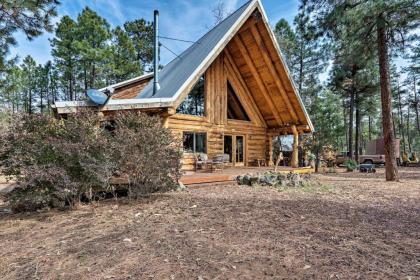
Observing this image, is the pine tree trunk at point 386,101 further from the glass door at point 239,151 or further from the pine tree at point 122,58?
the pine tree at point 122,58

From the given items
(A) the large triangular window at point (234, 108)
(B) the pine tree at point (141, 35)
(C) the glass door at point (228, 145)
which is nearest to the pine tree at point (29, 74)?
(B) the pine tree at point (141, 35)

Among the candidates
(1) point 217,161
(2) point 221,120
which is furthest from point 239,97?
(1) point 217,161

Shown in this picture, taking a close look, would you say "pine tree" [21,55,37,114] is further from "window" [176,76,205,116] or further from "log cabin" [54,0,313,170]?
"window" [176,76,205,116]

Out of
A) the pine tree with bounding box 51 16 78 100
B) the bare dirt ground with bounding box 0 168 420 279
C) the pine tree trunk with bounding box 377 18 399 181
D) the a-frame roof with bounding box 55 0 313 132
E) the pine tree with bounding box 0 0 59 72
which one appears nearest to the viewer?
the bare dirt ground with bounding box 0 168 420 279

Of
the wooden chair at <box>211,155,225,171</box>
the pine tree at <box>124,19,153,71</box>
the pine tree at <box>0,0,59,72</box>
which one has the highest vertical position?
the pine tree at <box>124,19,153,71</box>

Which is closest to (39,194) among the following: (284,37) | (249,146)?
(249,146)

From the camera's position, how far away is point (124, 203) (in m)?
6.02

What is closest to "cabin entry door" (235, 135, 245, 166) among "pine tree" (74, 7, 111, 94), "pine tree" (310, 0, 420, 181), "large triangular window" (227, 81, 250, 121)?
"large triangular window" (227, 81, 250, 121)

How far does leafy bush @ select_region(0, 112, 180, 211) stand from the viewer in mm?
4941

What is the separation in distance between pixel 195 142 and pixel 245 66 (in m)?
4.55

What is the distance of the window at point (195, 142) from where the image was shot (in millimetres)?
11615

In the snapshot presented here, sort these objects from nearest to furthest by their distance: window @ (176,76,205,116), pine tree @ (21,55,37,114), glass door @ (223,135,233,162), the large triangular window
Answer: window @ (176,76,205,116) → glass door @ (223,135,233,162) → the large triangular window → pine tree @ (21,55,37,114)

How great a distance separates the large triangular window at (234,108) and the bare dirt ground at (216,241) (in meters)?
8.06

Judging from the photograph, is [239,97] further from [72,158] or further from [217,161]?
[72,158]
